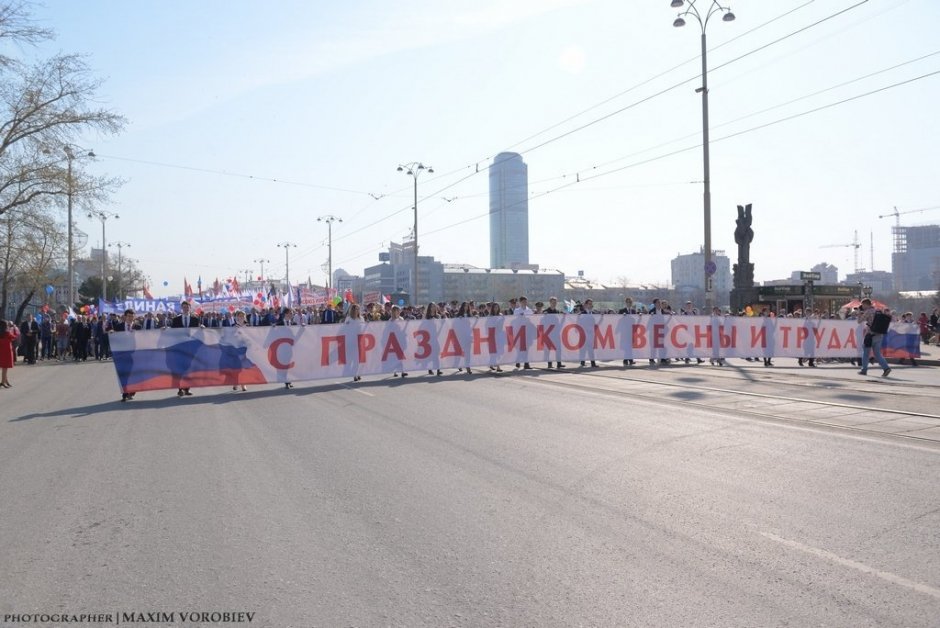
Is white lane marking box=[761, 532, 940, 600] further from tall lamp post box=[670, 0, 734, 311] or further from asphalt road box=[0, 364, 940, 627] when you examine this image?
tall lamp post box=[670, 0, 734, 311]

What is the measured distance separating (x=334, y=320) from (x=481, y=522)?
16.5 meters

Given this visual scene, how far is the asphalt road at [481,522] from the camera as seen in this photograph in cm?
432

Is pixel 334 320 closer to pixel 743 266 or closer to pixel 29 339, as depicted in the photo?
pixel 29 339

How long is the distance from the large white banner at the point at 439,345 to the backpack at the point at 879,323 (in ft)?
13.1

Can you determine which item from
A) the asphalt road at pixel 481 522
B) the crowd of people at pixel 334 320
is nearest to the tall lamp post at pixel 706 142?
the crowd of people at pixel 334 320

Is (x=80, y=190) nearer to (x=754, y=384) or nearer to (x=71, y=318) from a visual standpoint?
(x=71, y=318)

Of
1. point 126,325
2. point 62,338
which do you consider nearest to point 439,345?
point 126,325

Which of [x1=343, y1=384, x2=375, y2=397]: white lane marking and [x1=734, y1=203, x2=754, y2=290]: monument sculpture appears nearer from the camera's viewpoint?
[x1=343, y1=384, x2=375, y2=397]: white lane marking

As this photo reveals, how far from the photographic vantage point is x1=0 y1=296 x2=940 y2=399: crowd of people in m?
19.7

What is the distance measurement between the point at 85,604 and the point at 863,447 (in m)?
7.87

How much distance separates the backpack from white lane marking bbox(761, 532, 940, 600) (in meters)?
16.2

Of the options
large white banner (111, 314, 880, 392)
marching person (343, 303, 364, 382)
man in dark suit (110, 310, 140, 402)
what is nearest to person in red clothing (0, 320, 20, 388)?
man in dark suit (110, 310, 140, 402)

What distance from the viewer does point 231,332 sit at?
16547 millimetres

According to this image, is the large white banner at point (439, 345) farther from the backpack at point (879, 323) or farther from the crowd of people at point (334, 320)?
the backpack at point (879, 323)
